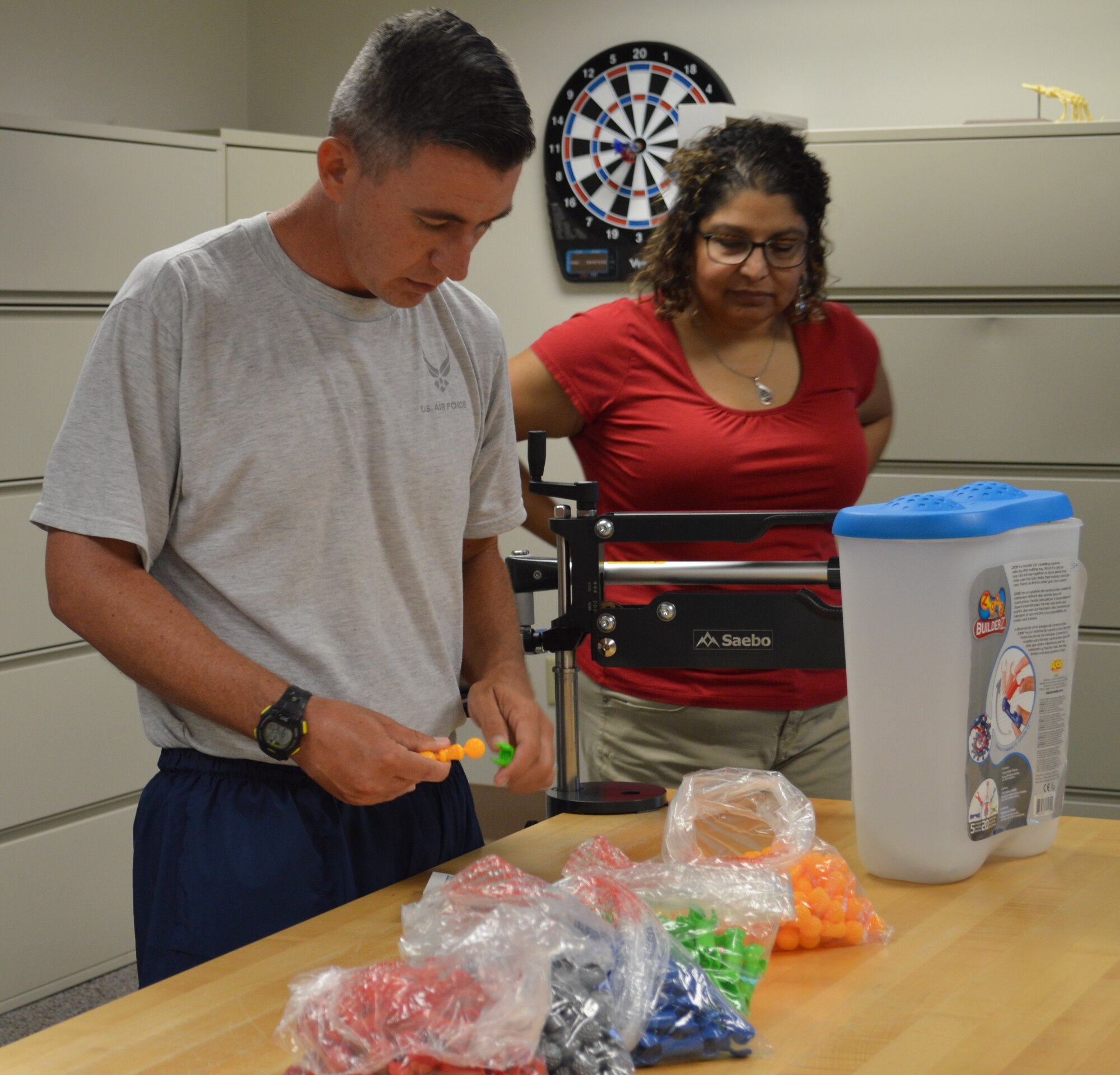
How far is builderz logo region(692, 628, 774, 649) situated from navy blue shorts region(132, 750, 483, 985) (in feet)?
1.45

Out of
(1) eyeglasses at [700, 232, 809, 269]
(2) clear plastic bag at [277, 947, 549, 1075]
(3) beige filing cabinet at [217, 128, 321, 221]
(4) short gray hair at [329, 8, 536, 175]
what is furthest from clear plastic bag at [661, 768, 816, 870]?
(3) beige filing cabinet at [217, 128, 321, 221]

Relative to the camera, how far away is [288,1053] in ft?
2.71

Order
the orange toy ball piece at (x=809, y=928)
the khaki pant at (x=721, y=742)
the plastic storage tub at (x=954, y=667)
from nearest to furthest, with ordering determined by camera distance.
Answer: the orange toy ball piece at (x=809, y=928)
the plastic storage tub at (x=954, y=667)
the khaki pant at (x=721, y=742)

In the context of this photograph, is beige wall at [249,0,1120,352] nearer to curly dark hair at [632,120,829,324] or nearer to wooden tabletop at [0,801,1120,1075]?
curly dark hair at [632,120,829,324]

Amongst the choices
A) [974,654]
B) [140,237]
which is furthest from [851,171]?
[974,654]

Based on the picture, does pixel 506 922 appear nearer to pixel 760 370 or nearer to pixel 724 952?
pixel 724 952

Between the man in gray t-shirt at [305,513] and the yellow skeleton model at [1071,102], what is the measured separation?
197cm

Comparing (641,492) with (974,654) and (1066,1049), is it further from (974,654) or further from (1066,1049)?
(1066,1049)

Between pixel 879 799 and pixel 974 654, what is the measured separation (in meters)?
0.16

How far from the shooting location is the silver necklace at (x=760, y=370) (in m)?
1.82

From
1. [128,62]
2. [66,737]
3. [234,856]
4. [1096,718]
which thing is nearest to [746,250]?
[234,856]

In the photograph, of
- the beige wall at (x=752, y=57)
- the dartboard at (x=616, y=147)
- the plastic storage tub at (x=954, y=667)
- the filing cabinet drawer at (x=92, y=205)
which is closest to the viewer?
the plastic storage tub at (x=954, y=667)

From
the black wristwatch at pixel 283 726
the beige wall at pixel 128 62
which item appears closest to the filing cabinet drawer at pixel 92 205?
the beige wall at pixel 128 62

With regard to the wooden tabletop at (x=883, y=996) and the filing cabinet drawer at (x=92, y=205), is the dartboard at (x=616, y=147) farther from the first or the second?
the wooden tabletop at (x=883, y=996)
